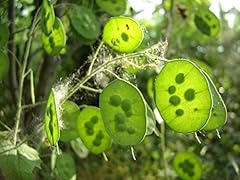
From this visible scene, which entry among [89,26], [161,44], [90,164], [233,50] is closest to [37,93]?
[89,26]

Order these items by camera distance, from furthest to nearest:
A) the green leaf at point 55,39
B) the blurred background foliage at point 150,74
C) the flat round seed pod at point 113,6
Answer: the blurred background foliage at point 150,74 → the flat round seed pod at point 113,6 → the green leaf at point 55,39

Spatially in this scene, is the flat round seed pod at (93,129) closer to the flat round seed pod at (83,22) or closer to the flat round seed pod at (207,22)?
the flat round seed pod at (83,22)

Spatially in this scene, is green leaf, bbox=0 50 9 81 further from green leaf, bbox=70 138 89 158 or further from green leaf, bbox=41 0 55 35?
green leaf, bbox=70 138 89 158

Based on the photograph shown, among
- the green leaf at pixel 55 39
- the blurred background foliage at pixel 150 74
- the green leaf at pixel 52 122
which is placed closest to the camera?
the green leaf at pixel 52 122

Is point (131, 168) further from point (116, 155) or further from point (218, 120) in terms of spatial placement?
point (218, 120)

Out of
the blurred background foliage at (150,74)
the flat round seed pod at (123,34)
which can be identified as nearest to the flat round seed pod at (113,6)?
the blurred background foliage at (150,74)

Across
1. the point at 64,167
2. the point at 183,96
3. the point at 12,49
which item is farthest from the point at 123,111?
the point at 12,49
